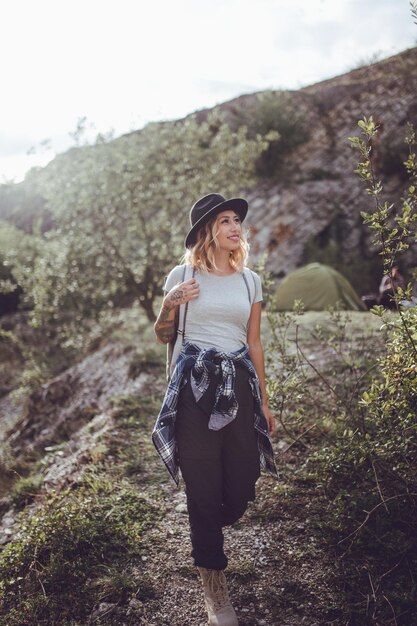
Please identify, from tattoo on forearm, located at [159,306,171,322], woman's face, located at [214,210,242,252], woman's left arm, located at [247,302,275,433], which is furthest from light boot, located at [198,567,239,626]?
woman's face, located at [214,210,242,252]

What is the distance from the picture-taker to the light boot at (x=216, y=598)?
110 inches

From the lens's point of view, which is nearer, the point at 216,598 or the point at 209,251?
the point at 216,598

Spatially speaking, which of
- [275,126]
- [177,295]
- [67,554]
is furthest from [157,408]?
[275,126]

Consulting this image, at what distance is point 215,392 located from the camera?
2.78 m

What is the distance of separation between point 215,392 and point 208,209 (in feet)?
3.41

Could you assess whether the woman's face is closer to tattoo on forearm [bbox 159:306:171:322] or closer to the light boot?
tattoo on forearm [bbox 159:306:171:322]

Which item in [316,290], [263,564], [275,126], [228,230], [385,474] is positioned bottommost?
[263,564]

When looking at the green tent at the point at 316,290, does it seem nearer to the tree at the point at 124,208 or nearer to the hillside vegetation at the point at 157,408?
the hillside vegetation at the point at 157,408

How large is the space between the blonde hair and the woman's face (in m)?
0.02

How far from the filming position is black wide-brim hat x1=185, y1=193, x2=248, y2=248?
3.01 metres

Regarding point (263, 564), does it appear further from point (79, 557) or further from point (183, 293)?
point (183, 293)

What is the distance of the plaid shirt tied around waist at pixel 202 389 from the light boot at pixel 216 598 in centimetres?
52

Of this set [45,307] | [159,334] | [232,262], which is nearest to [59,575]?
[159,334]

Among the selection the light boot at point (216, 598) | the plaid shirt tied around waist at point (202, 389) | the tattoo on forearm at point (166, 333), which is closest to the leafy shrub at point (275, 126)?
the tattoo on forearm at point (166, 333)
